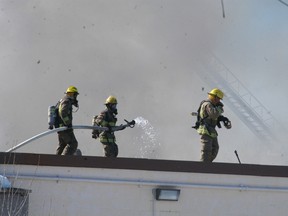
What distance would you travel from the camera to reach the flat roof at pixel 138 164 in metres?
9.12

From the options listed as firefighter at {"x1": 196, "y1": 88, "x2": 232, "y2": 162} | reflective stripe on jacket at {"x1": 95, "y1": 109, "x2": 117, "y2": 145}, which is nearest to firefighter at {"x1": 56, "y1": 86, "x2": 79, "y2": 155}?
reflective stripe on jacket at {"x1": 95, "y1": 109, "x2": 117, "y2": 145}

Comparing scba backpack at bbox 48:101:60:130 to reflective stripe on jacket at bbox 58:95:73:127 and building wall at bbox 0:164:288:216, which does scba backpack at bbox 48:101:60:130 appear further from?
building wall at bbox 0:164:288:216

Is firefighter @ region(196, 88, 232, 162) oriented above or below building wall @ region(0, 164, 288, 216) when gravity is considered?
above

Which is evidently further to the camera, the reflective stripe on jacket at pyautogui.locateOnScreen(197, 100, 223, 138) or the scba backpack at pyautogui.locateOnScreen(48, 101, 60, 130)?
the scba backpack at pyautogui.locateOnScreen(48, 101, 60, 130)

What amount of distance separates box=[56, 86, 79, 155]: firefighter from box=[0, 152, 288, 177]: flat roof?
2.16 meters

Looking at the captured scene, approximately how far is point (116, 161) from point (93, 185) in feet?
1.36

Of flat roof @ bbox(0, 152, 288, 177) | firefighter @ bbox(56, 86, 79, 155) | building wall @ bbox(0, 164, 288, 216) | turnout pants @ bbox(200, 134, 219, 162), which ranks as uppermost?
firefighter @ bbox(56, 86, 79, 155)

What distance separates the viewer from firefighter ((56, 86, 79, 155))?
1141cm

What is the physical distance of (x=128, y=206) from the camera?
366 inches

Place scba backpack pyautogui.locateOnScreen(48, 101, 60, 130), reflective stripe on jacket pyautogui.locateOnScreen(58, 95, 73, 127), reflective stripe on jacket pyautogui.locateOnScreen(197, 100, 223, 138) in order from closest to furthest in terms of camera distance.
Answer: reflective stripe on jacket pyautogui.locateOnScreen(197, 100, 223, 138) < reflective stripe on jacket pyautogui.locateOnScreen(58, 95, 73, 127) < scba backpack pyautogui.locateOnScreen(48, 101, 60, 130)

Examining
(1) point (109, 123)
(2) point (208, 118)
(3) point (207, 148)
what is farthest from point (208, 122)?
(1) point (109, 123)

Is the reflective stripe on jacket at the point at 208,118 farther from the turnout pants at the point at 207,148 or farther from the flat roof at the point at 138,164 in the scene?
the flat roof at the point at 138,164

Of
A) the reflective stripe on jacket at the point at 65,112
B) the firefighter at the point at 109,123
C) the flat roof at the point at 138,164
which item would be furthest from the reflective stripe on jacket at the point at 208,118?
the reflective stripe on jacket at the point at 65,112

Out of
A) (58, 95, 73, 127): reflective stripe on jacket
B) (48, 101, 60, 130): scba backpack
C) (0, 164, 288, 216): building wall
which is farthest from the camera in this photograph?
(48, 101, 60, 130): scba backpack
